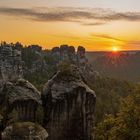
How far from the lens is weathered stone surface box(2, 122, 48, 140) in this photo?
3879 centimetres

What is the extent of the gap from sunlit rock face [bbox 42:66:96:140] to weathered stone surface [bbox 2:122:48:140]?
8.13 m

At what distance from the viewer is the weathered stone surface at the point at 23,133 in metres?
38.8

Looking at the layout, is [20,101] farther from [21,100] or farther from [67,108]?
[67,108]

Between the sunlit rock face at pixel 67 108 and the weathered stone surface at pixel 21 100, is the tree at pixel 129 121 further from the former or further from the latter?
the weathered stone surface at pixel 21 100

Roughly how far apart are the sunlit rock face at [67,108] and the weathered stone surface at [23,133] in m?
8.13

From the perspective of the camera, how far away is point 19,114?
48.2 m

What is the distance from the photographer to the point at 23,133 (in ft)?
127

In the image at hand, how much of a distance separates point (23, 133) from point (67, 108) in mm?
10532

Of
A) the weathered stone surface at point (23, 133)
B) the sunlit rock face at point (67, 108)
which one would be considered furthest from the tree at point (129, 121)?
the weathered stone surface at point (23, 133)

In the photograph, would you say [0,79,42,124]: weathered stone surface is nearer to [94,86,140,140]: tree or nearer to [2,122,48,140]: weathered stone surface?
[2,122,48,140]: weathered stone surface

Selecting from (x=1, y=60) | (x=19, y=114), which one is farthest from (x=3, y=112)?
(x=1, y=60)

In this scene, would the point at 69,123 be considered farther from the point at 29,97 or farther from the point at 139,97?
the point at 139,97

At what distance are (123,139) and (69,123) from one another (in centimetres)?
711

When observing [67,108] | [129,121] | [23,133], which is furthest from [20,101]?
[129,121]
